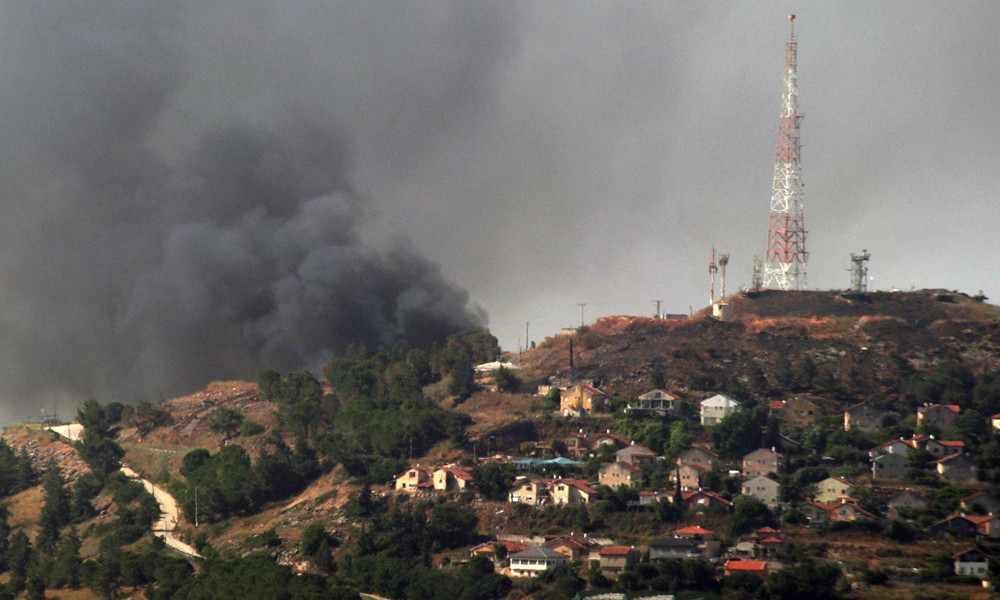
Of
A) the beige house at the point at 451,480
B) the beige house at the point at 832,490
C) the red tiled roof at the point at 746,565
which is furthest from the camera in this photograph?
the beige house at the point at 451,480

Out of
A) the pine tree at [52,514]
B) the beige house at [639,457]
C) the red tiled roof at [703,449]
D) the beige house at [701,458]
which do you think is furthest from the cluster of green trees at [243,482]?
the red tiled roof at [703,449]

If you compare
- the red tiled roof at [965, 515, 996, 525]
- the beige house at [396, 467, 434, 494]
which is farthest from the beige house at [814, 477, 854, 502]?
the beige house at [396, 467, 434, 494]

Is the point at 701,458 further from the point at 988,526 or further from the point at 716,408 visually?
the point at 988,526

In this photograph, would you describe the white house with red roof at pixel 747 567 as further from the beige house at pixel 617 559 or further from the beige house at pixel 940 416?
the beige house at pixel 940 416

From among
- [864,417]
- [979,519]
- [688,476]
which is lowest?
[979,519]

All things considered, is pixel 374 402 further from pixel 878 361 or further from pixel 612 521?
pixel 878 361

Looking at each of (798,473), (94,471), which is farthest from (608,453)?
(94,471)

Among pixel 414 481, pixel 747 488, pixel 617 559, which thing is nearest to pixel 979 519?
pixel 747 488
